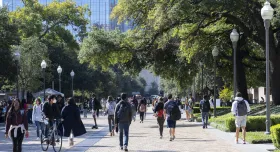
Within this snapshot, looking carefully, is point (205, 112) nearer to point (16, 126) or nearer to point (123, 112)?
point (123, 112)

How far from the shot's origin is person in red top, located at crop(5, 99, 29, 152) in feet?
42.3

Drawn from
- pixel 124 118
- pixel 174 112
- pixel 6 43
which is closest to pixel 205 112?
pixel 174 112

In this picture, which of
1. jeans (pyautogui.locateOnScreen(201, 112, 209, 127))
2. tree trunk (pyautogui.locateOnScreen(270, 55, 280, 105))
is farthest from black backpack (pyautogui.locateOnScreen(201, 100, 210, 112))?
A: tree trunk (pyautogui.locateOnScreen(270, 55, 280, 105))

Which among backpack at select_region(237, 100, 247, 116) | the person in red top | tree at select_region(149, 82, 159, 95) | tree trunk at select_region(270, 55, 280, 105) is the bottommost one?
the person in red top

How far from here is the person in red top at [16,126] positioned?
508 inches

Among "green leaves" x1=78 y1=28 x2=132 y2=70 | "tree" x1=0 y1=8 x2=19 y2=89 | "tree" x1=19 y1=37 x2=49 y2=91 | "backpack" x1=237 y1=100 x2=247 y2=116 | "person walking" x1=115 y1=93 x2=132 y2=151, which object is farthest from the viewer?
"tree" x1=19 y1=37 x2=49 y2=91

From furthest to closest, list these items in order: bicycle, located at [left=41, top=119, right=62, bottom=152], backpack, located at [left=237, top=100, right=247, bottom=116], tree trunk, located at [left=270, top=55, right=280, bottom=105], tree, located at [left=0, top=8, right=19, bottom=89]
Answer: tree, located at [left=0, top=8, right=19, bottom=89] → tree trunk, located at [left=270, top=55, right=280, bottom=105] → backpack, located at [left=237, top=100, right=247, bottom=116] → bicycle, located at [left=41, top=119, right=62, bottom=152]

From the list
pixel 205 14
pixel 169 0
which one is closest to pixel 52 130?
pixel 169 0

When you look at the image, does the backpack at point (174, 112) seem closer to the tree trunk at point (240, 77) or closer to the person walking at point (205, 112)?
the person walking at point (205, 112)

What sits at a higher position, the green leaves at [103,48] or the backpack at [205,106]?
the green leaves at [103,48]

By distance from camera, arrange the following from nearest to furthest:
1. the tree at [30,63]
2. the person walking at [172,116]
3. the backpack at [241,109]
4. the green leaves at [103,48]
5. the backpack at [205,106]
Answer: the backpack at [241,109] → the person walking at [172,116] → the backpack at [205,106] → the green leaves at [103,48] → the tree at [30,63]

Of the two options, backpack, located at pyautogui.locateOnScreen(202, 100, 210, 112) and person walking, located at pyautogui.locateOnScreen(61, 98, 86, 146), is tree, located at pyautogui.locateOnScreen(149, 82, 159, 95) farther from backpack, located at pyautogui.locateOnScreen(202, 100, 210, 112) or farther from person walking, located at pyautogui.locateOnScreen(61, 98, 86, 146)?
person walking, located at pyautogui.locateOnScreen(61, 98, 86, 146)

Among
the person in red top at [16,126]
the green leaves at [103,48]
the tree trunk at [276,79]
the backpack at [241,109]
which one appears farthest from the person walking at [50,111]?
the green leaves at [103,48]

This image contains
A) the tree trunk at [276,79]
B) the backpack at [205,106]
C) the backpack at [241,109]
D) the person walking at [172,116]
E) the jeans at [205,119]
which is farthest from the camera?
the tree trunk at [276,79]
